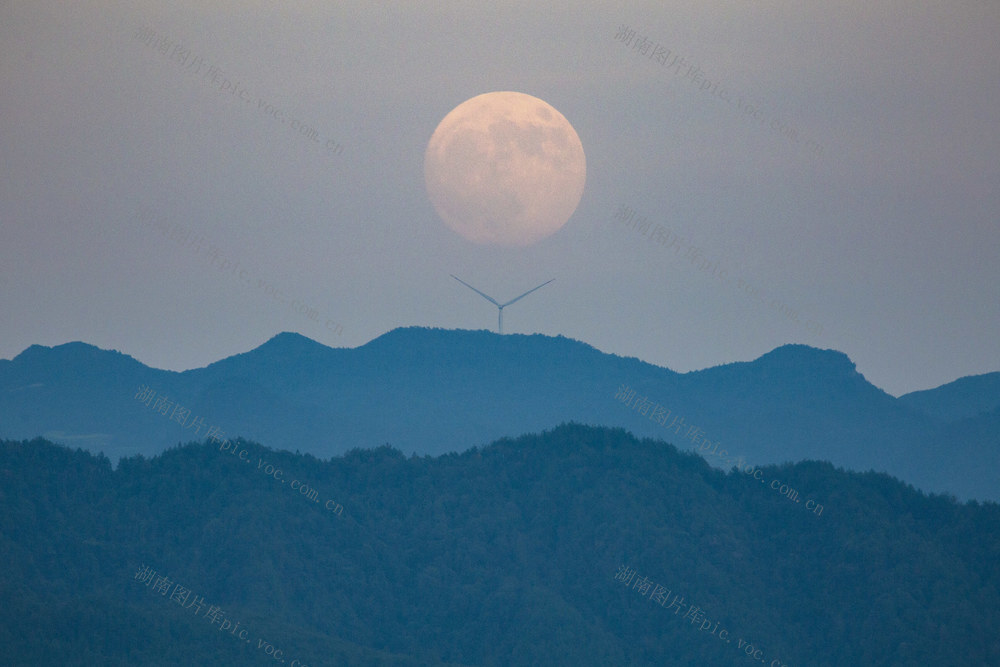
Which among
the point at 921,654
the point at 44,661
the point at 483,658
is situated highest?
the point at 921,654

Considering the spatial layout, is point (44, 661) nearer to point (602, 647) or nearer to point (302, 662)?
point (302, 662)

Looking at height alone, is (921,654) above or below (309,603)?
above

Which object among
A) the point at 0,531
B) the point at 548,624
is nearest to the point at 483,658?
the point at 548,624

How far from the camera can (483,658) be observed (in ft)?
646

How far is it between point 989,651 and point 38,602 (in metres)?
152

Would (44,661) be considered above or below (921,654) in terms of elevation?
below

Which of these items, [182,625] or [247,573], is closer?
[182,625]

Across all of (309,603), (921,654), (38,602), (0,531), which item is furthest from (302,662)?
(921,654)

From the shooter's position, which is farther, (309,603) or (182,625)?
→ (309,603)

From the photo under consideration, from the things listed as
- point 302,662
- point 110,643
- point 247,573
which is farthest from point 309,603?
point 110,643

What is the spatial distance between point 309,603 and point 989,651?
113682mm

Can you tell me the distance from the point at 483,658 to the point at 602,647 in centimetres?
1995

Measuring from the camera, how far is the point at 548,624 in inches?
7815

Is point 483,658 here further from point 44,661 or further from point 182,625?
point 44,661
